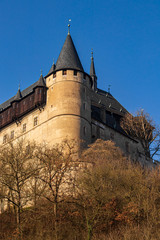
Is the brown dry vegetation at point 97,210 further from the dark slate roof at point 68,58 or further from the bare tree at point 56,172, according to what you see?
the dark slate roof at point 68,58

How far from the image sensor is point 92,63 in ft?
229

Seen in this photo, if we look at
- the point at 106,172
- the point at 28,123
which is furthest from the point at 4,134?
the point at 106,172

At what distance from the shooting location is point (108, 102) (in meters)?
54.4

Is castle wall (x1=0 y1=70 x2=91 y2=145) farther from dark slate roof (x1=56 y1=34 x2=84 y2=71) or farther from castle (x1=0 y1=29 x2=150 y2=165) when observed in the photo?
dark slate roof (x1=56 y1=34 x2=84 y2=71)

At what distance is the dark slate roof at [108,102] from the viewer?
169 feet

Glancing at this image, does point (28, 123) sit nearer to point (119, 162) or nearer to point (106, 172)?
point (119, 162)

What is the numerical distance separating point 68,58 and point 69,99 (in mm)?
5189

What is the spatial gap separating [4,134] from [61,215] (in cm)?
2459

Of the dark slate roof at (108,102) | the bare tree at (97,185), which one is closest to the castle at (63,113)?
the dark slate roof at (108,102)

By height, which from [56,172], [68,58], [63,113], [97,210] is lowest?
[97,210]

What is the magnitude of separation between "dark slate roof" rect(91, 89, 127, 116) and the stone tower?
31.1ft

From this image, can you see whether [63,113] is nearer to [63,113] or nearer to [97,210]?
[63,113]

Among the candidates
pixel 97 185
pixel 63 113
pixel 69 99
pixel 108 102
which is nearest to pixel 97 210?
pixel 97 185

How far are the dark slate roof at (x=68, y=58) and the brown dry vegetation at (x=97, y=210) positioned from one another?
1570 cm
